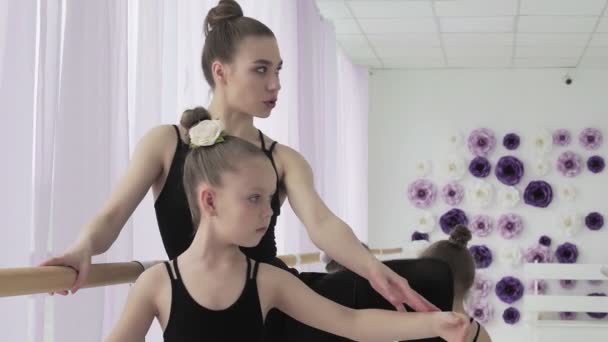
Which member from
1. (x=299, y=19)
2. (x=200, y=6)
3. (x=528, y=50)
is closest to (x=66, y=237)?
(x=200, y=6)

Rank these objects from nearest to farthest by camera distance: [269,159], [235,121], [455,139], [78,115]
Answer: [269,159]
[235,121]
[78,115]
[455,139]

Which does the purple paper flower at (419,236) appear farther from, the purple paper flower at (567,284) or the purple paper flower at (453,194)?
the purple paper flower at (567,284)

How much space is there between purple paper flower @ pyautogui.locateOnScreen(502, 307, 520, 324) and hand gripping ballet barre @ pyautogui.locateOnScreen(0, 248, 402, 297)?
5.79 m

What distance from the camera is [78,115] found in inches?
81.1

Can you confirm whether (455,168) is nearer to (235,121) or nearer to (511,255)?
(511,255)

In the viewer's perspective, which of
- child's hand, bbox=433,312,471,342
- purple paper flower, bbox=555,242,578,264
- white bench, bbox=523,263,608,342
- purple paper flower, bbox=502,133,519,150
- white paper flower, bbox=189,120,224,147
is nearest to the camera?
child's hand, bbox=433,312,471,342

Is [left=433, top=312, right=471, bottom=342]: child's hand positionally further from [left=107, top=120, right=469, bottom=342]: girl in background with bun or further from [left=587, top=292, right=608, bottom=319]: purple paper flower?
[left=587, top=292, right=608, bottom=319]: purple paper flower

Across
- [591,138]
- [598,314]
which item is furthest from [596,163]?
[598,314]

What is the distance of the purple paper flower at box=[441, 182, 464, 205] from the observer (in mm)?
7086

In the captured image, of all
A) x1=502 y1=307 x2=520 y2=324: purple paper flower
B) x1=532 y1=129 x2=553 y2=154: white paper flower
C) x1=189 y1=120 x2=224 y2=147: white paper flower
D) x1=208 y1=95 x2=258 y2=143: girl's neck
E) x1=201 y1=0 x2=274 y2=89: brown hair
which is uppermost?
x1=532 y1=129 x2=553 y2=154: white paper flower

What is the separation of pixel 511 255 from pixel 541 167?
2.44 ft

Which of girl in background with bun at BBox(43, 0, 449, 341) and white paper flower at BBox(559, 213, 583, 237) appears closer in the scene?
girl in background with bun at BBox(43, 0, 449, 341)

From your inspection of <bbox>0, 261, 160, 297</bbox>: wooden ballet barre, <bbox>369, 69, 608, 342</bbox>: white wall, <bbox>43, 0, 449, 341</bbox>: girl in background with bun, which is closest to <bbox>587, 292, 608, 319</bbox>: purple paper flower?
<bbox>369, 69, 608, 342</bbox>: white wall

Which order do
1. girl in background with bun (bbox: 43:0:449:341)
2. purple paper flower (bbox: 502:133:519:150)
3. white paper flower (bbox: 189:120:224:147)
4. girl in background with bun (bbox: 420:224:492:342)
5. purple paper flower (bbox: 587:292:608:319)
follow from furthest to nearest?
purple paper flower (bbox: 502:133:519:150)
purple paper flower (bbox: 587:292:608:319)
girl in background with bun (bbox: 420:224:492:342)
girl in background with bun (bbox: 43:0:449:341)
white paper flower (bbox: 189:120:224:147)
